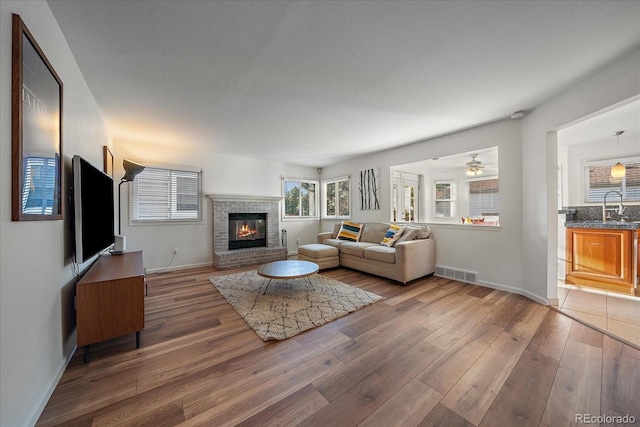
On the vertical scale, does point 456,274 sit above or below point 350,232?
below

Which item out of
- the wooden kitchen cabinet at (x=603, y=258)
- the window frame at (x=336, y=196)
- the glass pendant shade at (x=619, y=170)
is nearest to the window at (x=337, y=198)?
the window frame at (x=336, y=196)

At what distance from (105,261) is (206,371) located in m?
1.75

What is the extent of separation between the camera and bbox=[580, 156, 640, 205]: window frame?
3.52m

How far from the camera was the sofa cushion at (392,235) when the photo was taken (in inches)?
157

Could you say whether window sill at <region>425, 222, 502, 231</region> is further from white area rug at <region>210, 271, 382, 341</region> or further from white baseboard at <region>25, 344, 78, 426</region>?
white baseboard at <region>25, 344, 78, 426</region>

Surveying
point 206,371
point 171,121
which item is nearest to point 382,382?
point 206,371

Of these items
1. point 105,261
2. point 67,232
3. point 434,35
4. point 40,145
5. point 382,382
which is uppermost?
point 434,35

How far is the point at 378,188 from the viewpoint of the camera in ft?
16.3

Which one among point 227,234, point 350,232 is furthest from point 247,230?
point 350,232

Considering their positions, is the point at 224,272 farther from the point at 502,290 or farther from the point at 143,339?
the point at 502,290

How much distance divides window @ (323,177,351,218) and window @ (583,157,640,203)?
425 cm

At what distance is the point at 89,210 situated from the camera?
6.26 feet

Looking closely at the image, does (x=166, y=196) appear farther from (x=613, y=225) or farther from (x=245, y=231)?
(x=613, y=225)

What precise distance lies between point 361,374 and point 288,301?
139cm
